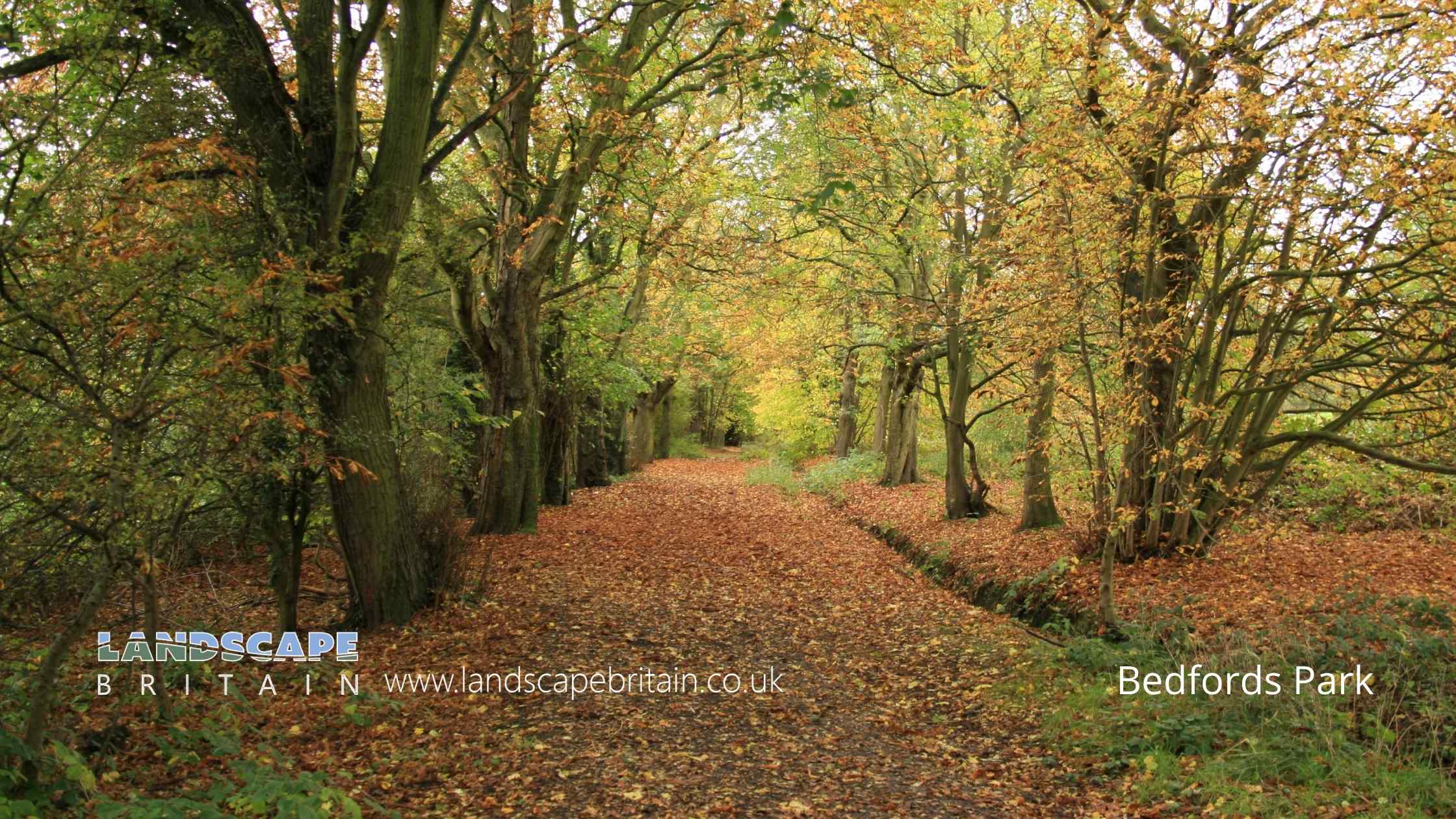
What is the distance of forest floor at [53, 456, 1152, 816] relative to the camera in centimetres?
468

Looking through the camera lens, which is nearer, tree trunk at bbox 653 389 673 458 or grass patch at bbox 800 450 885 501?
grass patch at bbox 800 450 885 501

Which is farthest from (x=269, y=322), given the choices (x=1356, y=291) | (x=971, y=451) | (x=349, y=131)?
(x=971, y=451)

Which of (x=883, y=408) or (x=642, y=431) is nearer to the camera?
(x=883, y=408)

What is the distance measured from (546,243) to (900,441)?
12.1 meters

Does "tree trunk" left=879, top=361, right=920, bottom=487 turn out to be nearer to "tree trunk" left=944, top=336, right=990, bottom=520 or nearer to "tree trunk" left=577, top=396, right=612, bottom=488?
"tree trunk" left=944, top=336, right=990, bottom=520

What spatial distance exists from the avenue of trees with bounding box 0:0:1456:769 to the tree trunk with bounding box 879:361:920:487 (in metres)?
5.43

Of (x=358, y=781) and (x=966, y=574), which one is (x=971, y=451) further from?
(x=358, y=781)

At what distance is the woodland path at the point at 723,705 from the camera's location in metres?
4.78

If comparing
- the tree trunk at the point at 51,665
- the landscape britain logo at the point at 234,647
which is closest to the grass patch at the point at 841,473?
the landscape britain logo at the point at 234,647

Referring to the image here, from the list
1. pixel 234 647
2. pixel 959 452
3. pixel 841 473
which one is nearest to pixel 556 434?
pixel 959 452

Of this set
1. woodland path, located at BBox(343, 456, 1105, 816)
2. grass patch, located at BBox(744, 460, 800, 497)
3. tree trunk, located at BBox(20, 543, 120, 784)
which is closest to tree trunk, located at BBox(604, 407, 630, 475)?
grass patch, located at BBox(744, 460, 800, 497)

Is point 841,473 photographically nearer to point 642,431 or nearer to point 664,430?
point 642,431

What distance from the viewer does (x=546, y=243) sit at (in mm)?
11023

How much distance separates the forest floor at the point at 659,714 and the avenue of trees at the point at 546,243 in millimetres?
959
